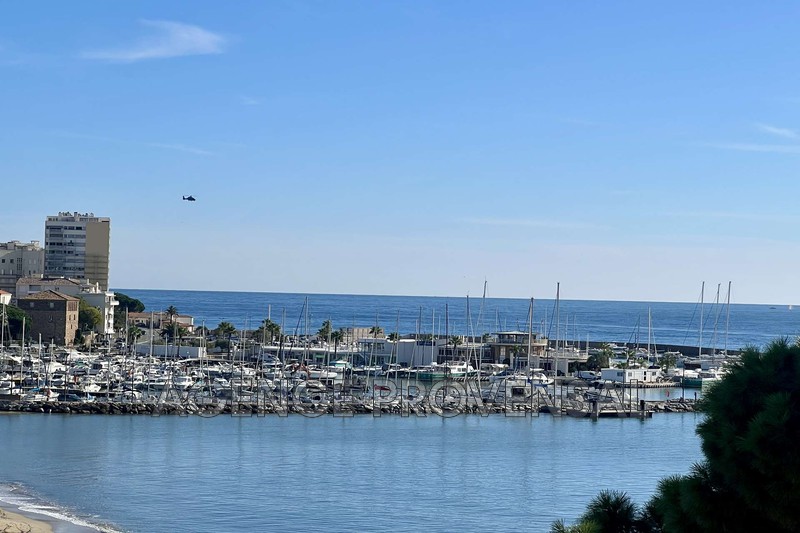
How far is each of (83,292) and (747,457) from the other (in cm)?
8861

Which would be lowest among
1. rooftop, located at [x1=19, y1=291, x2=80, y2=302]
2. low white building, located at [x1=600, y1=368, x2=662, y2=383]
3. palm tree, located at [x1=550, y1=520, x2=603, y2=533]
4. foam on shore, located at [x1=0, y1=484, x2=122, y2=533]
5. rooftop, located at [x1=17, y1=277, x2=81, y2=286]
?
foam on shore, located at [x1=0, y1=484, x2=122, y2=533]

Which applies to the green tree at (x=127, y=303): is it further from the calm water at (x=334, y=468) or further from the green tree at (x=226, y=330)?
the calm water at (x=334, y=468)

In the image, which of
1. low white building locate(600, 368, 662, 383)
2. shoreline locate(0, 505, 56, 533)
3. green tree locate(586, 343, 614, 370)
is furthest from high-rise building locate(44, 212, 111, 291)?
shoreline locate(0, 505, 56, 533)

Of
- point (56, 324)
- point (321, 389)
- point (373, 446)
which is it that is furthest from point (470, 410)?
point (56, 324)

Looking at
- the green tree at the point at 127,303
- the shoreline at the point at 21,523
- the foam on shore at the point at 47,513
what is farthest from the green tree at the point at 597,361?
the shoreline at the point at 21,523

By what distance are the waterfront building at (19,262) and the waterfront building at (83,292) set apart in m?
13.9

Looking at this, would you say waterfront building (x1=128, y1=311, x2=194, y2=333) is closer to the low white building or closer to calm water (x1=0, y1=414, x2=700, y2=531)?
the low white building

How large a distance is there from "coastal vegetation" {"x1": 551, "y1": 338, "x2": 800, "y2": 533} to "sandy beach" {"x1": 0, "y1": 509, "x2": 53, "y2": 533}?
19649 mm

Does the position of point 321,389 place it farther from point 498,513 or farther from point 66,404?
point 498,513

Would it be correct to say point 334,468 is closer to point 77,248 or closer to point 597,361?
point 597,361

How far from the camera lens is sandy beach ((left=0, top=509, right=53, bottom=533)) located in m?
26.6

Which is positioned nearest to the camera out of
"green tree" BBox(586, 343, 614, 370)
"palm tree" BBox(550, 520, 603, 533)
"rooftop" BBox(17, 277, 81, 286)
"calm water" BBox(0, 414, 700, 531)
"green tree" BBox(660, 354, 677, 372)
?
"palm tree" BBox(550, 520, 603, 533)

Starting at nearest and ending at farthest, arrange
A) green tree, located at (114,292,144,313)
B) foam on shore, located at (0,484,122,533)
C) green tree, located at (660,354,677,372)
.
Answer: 1. foam on shore, located at (0,484,122,533)
2. green tree, located at (660,354,677,372)
3. green tree, located at (114,292,144,313)

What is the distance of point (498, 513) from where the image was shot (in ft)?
105
